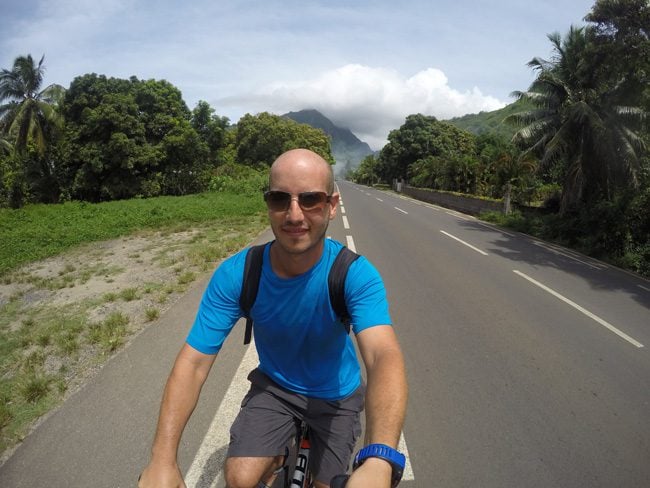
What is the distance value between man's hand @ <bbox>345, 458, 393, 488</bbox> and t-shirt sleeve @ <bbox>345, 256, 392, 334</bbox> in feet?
1.79

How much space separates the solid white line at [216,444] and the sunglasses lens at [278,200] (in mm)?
1914

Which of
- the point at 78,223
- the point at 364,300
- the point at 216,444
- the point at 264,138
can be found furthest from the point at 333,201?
the point at 264,138

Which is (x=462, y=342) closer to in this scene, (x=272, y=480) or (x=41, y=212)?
(x=272, y=480)

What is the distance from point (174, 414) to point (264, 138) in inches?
1814

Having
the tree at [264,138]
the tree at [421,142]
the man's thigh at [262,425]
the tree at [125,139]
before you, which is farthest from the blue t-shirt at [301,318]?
the tree at [421,142]

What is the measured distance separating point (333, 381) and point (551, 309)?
5.59 m

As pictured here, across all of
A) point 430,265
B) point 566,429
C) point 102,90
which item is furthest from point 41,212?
point 566,429

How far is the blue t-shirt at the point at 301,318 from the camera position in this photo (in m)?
→ 1.73

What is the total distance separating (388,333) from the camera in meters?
1.70

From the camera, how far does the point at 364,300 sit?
173 centimetres

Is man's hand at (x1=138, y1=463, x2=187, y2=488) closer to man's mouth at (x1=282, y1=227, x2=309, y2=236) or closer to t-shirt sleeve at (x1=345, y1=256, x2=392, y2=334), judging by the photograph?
t-shirt sleeve at (x1=345, y1=256, x2=392, y2=334)

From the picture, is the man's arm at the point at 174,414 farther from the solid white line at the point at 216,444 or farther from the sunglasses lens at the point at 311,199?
the solid white line at the point at 216,444

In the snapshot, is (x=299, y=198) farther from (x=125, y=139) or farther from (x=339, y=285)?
(x=125, y=139)

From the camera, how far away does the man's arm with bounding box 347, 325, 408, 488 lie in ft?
4.17
